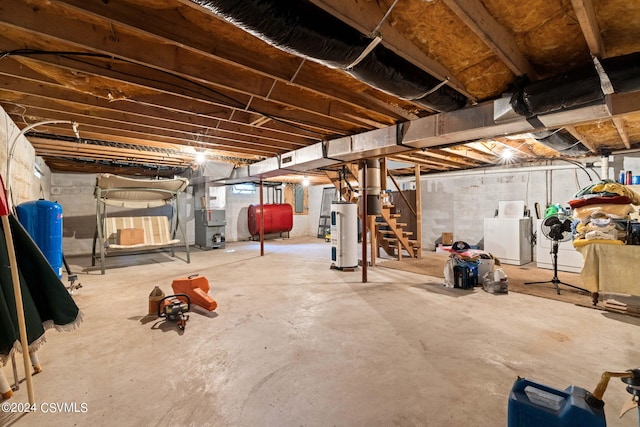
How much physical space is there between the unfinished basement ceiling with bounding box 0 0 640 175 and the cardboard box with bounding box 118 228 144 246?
2.46 metres

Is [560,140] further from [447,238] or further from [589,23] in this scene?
[447,238]

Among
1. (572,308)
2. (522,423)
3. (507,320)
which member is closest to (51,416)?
(522,423)

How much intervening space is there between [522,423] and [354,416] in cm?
76

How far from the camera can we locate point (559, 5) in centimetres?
149

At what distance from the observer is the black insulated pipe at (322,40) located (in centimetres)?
119

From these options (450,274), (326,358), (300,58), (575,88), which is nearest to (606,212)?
(450,274)

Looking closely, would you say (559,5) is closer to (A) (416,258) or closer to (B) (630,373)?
(B) (630,373)

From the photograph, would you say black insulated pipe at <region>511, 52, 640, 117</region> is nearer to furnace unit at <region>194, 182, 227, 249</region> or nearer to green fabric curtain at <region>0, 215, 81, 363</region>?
green fabric curtain at <region>0, 215, 81, 363</region>

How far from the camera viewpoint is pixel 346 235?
4750mm

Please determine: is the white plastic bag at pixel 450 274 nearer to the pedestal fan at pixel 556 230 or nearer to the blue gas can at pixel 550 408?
the pedestal fan at pixel 556 230

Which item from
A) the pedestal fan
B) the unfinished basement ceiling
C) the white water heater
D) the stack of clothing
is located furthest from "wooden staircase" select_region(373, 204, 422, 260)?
the stack of clothing

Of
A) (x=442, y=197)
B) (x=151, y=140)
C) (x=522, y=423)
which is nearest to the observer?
(x=522, y=423)

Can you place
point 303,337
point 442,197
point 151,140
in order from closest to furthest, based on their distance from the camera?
point 303,337 < point 151,140 < point 442,197

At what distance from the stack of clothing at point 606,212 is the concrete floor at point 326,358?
79cm
